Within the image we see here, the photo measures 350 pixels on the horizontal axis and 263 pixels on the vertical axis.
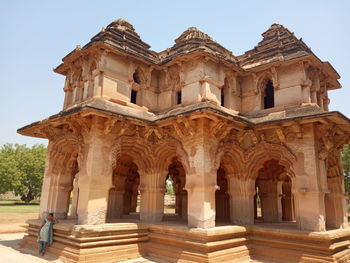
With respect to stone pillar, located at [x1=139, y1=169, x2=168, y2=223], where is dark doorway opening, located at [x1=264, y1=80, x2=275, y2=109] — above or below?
above

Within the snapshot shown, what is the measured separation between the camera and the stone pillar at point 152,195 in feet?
34.7

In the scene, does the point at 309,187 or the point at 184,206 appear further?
the point at 184,206

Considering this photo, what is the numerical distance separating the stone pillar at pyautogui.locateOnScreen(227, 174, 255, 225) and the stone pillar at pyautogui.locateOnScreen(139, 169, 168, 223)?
267 centimetres

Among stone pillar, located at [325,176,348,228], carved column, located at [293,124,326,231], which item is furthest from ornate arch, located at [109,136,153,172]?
stone pillar, located at [325,176,348,228]

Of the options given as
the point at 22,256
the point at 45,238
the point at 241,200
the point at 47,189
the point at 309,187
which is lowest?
the point at 22,256

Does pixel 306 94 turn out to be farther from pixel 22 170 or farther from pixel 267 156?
pixel 22 170

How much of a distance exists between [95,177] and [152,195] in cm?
260

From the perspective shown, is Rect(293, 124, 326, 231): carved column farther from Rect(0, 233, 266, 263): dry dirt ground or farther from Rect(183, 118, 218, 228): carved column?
Rect(0, 233, 266, 263): dry dirt ground

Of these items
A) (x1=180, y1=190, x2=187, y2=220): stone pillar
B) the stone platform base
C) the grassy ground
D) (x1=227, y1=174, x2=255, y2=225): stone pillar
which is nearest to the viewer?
the stone platform base

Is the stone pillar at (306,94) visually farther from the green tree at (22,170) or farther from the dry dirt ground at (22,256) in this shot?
the green tree at (22,170)

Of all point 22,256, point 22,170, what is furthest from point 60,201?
point 22,170

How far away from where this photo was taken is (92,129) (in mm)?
9320

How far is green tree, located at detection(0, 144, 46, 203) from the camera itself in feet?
128

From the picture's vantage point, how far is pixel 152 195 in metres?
10.7
